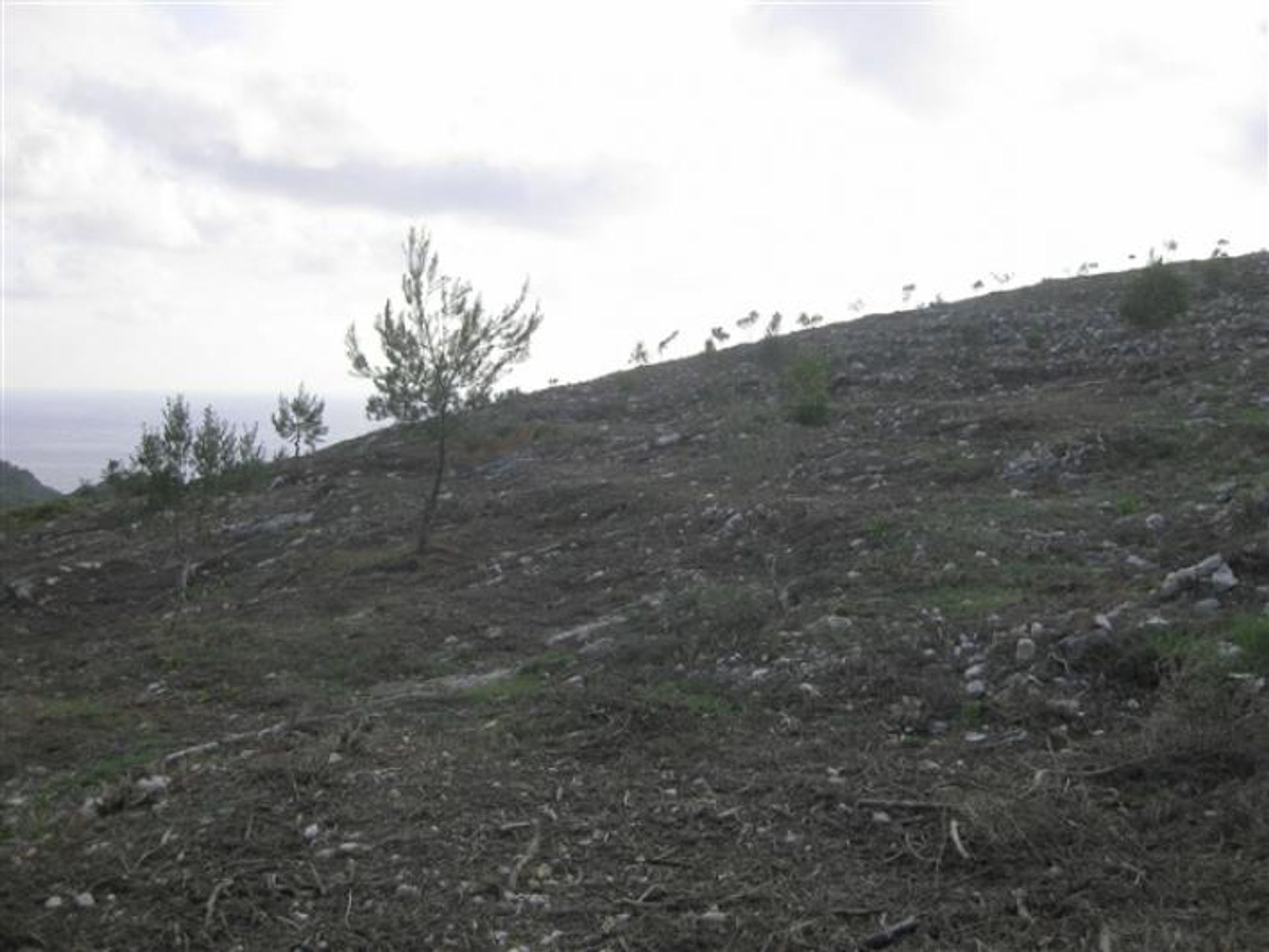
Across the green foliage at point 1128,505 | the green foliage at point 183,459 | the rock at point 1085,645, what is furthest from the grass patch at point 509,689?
the green foliage at point 183,459

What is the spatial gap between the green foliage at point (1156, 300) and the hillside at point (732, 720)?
3.45m

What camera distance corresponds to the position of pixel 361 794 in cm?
637

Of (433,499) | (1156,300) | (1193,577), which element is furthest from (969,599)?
(1156,300)

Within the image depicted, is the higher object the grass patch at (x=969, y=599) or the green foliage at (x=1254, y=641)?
the grass patch at (x=969, y=599)

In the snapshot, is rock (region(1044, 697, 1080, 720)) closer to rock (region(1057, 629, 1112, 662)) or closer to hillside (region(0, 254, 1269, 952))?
hillside (region(0, 254, 1269, 952))

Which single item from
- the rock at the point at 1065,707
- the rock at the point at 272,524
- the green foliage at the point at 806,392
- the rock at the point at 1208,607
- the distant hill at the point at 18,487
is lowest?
the rock at the point at 1065,707

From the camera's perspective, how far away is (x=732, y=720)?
24.0 ft

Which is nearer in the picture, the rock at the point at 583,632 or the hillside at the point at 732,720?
the hillside at the point at 732,720

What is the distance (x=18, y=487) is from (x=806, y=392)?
8023 centimetres

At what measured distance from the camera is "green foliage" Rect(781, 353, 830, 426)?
19059 millimetres

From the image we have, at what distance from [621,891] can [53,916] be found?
289cm

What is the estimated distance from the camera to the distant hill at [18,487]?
69194mm

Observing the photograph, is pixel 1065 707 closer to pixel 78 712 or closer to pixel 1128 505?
pixel 1128 505

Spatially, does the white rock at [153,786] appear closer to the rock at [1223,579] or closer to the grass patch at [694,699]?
the grass patch at [694,699]
